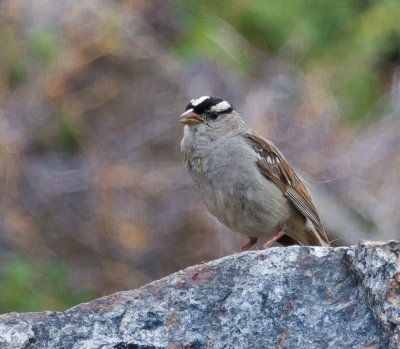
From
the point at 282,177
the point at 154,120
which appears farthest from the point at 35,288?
the point at 282,177

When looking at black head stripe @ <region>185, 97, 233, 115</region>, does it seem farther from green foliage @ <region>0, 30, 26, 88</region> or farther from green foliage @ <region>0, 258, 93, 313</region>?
green foliage @ <region>0, 30, 26, 88</region>

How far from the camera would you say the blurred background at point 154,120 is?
10.2 metres

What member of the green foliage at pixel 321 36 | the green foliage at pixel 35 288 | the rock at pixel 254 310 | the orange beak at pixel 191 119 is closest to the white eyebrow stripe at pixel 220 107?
the orange beak at pixel 191 119

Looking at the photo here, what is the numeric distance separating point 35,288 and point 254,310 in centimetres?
555

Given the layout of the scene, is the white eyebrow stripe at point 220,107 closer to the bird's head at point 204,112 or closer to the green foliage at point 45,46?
the bird's head at point 204,112

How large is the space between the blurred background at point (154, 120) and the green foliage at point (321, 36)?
1 cm

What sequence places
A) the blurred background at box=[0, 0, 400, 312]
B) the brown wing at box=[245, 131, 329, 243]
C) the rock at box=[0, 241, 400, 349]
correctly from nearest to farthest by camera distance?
1. the rock at box=[0, 241, 400, 349]
2. the brown wing at box=[245, 131, 329, 243]
3. the blurred background at box=[0, 0, 400, 312]

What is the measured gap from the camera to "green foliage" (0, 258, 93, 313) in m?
9.55

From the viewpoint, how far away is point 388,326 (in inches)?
165

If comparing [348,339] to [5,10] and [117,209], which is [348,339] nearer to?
[117,209]

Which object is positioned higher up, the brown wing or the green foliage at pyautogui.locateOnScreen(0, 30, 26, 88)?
the green foliage at pyautogui.locateOnScreen(0, 30, 26, 88)

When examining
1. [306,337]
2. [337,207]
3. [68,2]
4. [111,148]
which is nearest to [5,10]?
[68,2]

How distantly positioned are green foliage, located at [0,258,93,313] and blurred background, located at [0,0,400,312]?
0.02 metres

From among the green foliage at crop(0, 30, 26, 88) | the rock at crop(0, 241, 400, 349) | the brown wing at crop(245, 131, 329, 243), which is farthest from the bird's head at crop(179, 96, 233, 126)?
the green foliage at crop(0, 30, 26, 88)
